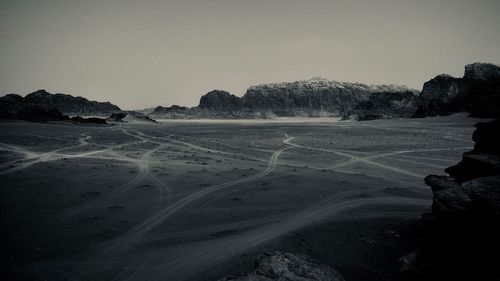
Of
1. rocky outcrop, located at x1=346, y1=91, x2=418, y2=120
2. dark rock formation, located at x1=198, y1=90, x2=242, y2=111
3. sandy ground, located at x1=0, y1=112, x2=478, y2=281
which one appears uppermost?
dark rock formation, located at x1=198, y1=90, x2=242, y2=111

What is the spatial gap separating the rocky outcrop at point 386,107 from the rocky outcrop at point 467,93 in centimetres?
430

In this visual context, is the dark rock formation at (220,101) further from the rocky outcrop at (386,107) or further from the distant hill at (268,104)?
the rocky outcrop at (386,107)

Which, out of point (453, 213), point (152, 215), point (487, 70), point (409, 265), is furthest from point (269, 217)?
point (487, 70)

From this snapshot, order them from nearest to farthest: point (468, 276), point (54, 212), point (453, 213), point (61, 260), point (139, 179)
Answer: point (468, 276), point (453, 213), point (61, 260), point (54, 212), point (139, 179)

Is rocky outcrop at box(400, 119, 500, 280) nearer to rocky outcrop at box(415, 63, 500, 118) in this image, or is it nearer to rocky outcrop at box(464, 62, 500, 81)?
rocky outcrop at box(415, 63, 500, 118)

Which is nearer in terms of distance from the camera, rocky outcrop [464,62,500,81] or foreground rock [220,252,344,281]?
foreground rock [220,252,344,281]

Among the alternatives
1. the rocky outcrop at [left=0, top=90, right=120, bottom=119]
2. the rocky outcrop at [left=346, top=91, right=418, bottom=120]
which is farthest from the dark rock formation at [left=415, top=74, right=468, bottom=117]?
the rocky outcrop at [left=0, top=90, right=120, bottom=119]

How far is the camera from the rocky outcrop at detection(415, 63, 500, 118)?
189 ft

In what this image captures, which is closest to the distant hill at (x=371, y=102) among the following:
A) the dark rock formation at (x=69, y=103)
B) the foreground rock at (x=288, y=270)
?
the dark rock formation at (x=69, y=103)

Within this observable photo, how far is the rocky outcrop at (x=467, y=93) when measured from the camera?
57584mm

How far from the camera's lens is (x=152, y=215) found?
793cm

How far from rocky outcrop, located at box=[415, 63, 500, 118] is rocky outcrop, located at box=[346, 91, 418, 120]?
14.1ft

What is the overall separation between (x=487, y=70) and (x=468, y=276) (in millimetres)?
88136

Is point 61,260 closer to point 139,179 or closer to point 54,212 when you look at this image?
point 54,212
